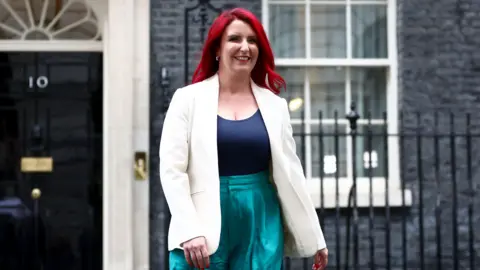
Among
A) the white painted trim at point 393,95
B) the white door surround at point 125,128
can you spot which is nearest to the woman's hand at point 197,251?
the white door surround at point 125,128

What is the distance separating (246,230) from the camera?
3008 millimetres

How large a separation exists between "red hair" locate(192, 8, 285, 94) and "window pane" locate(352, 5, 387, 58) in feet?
11.6

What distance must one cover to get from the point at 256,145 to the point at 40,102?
4.05 m

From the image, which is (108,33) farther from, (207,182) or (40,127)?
(207,182)

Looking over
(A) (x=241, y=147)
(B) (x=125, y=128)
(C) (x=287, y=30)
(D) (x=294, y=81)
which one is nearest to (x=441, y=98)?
(D) (x=294, y=81)

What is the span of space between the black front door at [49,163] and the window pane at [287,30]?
1.61 metres

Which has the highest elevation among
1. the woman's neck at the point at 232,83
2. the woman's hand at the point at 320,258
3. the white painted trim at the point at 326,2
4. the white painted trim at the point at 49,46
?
the white painted trim at the point at 326,2

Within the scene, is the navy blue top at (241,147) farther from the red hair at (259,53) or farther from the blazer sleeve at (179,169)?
the red hair at (259,53)

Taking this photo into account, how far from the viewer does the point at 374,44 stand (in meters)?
6.73

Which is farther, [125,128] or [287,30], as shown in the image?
[287,30]

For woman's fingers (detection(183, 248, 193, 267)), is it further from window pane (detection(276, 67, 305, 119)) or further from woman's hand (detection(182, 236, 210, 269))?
window pane (detection(276, 67, 305, 119))

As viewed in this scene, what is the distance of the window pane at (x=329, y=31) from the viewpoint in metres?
6.73

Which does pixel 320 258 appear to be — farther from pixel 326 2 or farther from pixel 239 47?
pixel 326 2

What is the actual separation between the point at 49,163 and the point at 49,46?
1030mm
